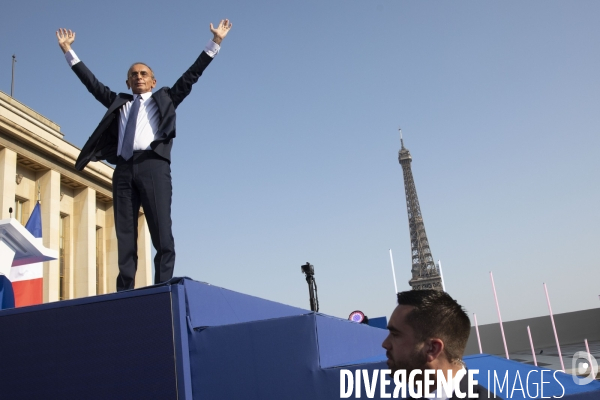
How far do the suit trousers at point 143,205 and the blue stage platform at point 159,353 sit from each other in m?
A: 0.79

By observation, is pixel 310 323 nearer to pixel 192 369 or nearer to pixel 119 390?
pixel 192 369

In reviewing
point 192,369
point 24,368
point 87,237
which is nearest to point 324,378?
point 192,369

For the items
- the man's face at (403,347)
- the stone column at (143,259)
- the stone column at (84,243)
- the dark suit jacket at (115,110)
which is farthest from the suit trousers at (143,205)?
the stone column at (143,259)

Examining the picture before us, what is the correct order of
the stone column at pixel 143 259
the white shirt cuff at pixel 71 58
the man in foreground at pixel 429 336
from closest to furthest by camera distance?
1. the man in foreground at pixel 429 336
2. the white shirt cuff at pixel 71 58
3. the stone column at pixel 143 259

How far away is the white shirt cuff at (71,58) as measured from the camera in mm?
4441

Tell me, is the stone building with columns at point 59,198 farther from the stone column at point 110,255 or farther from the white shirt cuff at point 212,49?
the white shirt cuff at point 212,49

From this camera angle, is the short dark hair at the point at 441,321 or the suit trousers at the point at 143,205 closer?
the short dark hair at the point at 441,321

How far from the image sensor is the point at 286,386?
9.89 feet

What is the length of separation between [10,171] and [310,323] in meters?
19.5

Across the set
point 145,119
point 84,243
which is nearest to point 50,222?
point 84,243

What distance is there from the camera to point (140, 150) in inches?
158

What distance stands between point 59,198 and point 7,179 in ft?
9.98

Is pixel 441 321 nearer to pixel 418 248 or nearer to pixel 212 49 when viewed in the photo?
pixel 212 49

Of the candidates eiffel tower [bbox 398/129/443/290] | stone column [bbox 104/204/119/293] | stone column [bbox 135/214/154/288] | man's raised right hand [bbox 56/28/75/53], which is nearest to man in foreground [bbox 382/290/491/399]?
man's raised right hand [bbox 56/28/75/53]
